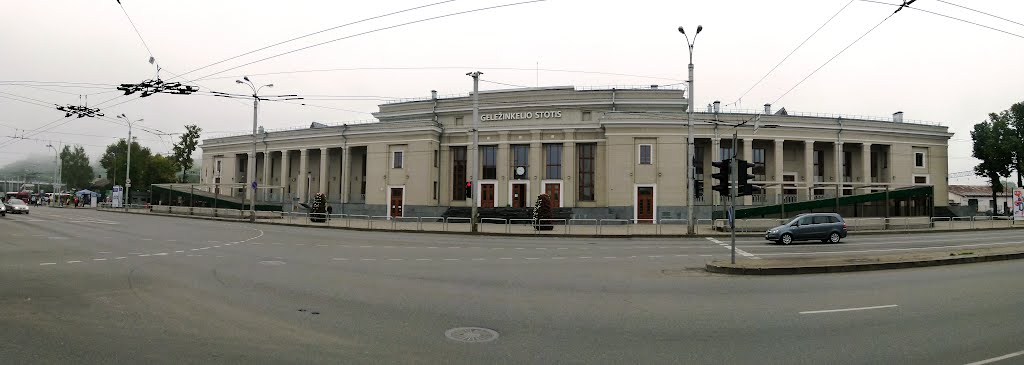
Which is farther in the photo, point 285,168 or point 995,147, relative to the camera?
point 285,168

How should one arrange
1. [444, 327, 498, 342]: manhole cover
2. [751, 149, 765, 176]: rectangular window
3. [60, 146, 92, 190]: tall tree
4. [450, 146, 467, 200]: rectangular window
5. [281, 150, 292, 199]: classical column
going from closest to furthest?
[444, 327, 498, 342]: manhole cover, [751, 149, 765, 176]: rectangular window, [450, 146, 467, 200]: rectangular window, [281, 150, 292, 199]: classical column, [60, 146, 92, 190]: tall tree

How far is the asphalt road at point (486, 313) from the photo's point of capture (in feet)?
Result: 17.3

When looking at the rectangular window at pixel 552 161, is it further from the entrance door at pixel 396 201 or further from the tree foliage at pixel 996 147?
the tree foliage at pixel 996 147

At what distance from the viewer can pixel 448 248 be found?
18.8 metres

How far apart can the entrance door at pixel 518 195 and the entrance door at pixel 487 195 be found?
195 centimetres

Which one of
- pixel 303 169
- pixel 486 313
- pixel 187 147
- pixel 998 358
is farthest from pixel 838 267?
pixel 187 147

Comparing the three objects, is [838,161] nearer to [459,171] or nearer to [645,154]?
[645,154]

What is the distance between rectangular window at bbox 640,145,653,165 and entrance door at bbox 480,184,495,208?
44.0ft

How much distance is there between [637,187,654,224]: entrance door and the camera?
40.7 m

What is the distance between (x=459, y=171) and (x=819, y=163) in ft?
111

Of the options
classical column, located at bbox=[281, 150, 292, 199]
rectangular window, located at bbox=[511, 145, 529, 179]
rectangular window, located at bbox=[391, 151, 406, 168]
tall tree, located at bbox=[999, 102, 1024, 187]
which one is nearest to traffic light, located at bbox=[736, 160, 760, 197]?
rectangular window, located at bbox=[511, 145, 529, 179]

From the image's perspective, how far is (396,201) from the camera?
154 ft

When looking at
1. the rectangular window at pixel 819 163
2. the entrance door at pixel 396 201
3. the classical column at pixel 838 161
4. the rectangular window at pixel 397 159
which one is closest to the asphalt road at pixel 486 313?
the entrance door at pixel 396 201

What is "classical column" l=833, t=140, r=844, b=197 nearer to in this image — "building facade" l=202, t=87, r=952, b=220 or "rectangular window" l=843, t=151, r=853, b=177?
"building facade" l=202, t=87, r=952, b=220
